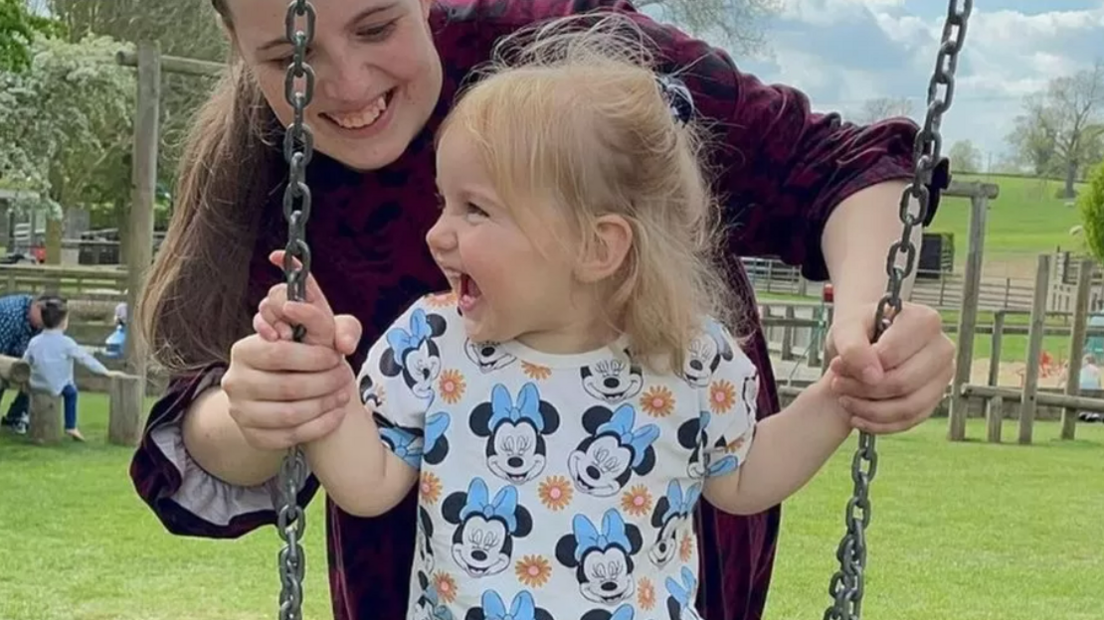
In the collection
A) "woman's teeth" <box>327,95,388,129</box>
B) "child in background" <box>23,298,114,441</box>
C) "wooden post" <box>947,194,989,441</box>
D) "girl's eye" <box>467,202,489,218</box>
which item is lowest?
"child in background" <box>23,298,114,441</box>

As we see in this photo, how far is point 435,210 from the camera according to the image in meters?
1.44

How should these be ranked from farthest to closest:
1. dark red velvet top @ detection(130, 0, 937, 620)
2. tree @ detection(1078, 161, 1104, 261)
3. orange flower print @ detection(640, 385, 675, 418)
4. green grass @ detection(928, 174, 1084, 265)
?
green grass @ detection(928, 174, 1084, 265) < tree @ detection(1078, 161, 1104, 261) < dark red velvet top @ detection(130, 0, 937, 620) < orange flower print @ detection(640, 385, 675, 418)

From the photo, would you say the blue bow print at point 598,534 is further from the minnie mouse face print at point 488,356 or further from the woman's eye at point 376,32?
the woman's eye at point 376,32

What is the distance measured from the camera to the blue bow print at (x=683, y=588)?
45.8 inches

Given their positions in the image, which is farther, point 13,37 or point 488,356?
point 13,37

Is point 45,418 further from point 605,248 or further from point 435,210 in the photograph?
point 605,248

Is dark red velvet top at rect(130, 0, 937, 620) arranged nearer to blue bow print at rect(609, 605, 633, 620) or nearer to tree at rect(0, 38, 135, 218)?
blue bow print at rect(609, 605, 633, 620)

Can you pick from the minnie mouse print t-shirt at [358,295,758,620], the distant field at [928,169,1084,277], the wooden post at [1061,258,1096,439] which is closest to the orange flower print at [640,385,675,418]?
the minnie mouse print t-shirt at [358,295,758,620]

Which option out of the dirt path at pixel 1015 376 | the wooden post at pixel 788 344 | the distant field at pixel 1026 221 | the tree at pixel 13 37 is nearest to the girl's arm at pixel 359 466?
the tree at pixel 13 37

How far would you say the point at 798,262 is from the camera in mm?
1449

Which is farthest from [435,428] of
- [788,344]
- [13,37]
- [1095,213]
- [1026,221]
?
[1026,221]

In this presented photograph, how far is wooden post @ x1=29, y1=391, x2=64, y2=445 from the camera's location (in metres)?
8.09

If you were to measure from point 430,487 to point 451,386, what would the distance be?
3.3 inches

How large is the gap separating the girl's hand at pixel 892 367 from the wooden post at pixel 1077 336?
8847 millimetres
